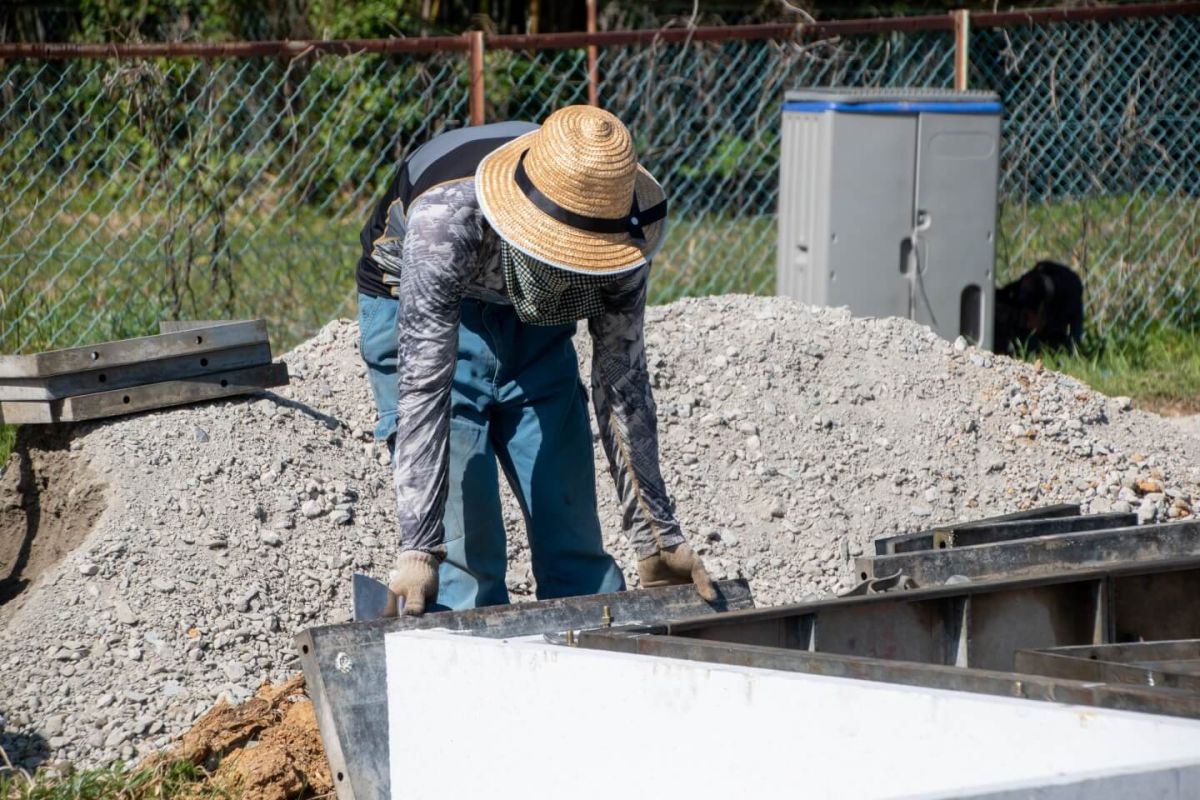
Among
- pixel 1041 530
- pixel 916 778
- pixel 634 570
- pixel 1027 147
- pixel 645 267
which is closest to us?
pixel 916 778

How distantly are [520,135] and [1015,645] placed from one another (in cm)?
172

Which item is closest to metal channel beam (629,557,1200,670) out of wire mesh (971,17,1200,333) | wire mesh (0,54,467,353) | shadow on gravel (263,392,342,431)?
shadow on gravel (263,392,342,431)

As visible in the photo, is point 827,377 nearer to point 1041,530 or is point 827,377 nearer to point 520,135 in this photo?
point 1041,530

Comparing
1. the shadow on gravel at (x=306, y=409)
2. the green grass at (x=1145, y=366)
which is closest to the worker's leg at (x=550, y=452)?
the shadow on gravel at (x=306, y=409)

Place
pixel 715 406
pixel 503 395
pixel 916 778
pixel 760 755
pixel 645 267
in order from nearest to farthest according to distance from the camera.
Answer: pixel 916 778
pixel 760 755
pixel 645 267
pixel 503 395
pixel 715 406

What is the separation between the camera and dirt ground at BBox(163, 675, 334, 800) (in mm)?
3600

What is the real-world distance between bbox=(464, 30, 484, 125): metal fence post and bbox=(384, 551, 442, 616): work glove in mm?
3922

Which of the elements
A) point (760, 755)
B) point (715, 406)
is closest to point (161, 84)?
point (715, 406)

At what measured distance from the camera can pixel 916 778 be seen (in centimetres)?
240

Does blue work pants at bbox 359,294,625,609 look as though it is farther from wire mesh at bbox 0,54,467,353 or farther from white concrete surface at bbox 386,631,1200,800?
wire mesh at bbox 0,54,467,353

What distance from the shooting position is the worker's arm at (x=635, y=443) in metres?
3.67

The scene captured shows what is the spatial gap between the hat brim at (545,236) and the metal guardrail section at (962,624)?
0.80 meters

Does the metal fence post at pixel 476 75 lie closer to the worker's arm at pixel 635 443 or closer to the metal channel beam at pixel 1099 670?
the worker's arm at pixel 635 443

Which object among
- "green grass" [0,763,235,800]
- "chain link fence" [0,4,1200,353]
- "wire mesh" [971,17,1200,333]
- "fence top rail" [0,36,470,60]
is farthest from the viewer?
"wire mesh" [971,17,1200,333]
